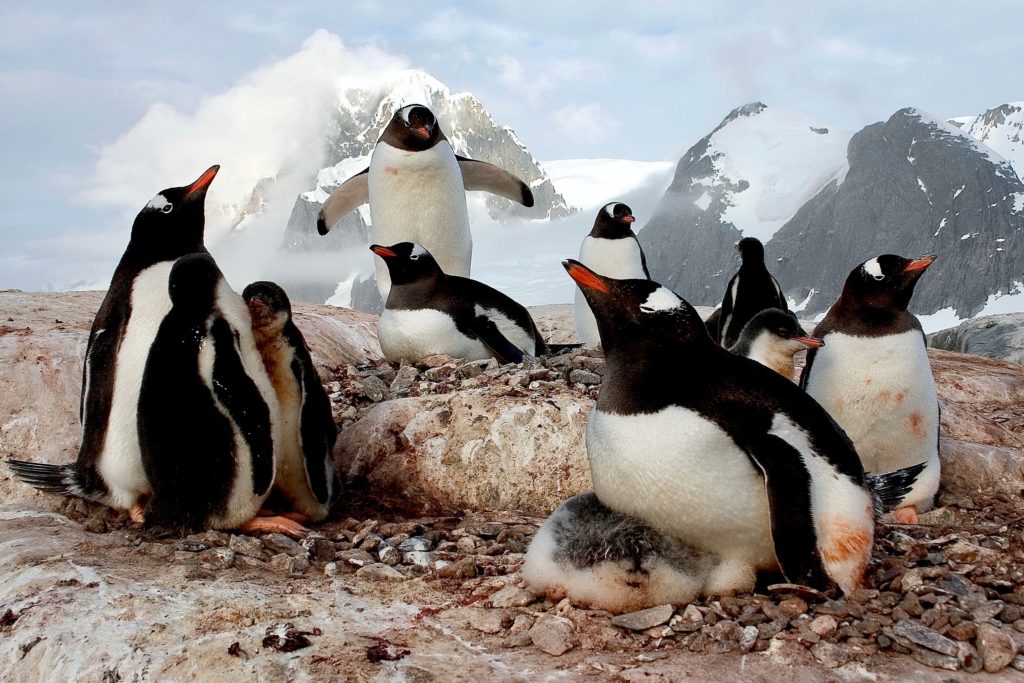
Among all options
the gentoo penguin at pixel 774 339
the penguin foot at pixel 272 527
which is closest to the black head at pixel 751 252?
the gentoo penguin at pixel 774 339

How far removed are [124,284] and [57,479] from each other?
34.9 inches

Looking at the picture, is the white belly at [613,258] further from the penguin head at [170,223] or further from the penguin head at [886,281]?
the penguin head at [170,223]

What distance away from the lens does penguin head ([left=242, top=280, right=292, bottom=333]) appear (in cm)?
372

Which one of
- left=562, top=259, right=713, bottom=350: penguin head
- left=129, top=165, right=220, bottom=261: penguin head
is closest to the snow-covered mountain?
left=129, top=165, right=220, bottom=261: penguin head

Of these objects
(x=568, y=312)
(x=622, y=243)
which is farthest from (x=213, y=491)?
(x=568, y=312)

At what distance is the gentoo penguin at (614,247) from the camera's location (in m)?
7.79

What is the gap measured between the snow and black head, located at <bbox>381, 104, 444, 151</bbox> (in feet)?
179

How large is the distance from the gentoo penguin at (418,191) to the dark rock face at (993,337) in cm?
787

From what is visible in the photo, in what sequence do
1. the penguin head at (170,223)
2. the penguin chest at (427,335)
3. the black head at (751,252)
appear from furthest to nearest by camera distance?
the black head at (751,252) → the penguin chest at (427,335) → the penguin head at (170,223)

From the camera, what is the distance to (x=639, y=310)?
9.32 ft

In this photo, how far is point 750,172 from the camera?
6288cm

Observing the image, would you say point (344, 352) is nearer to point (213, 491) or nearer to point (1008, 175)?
point (213, 491)

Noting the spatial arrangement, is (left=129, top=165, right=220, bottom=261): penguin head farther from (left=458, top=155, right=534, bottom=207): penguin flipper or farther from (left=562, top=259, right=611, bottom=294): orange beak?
(left=458, top=155, right=534, bottom=207): penguin flipper

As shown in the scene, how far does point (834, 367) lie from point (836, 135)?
63.9 m
